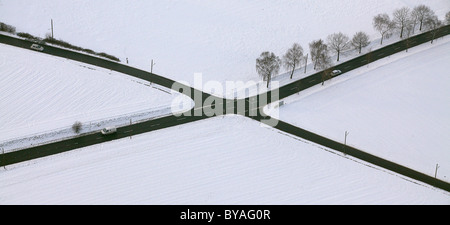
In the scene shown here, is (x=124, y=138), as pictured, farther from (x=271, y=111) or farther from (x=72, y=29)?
(x=72, y=29)

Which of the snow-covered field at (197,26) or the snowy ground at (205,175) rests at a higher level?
the snow-covered field at (197,26)

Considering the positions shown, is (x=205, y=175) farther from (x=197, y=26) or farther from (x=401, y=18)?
(x=401, y=18)

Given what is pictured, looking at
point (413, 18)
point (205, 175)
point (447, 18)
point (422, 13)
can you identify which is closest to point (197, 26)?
point (413, 18)

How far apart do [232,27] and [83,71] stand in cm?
3584

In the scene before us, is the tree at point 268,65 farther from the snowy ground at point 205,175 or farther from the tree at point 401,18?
the tree at point 401,18

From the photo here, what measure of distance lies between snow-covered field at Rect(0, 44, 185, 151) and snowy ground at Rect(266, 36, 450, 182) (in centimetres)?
2379

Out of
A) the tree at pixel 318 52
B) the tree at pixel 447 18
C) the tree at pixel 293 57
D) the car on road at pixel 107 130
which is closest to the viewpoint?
the car on road at pixel 107 130

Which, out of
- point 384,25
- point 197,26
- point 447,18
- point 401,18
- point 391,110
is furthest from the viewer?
point 447,18

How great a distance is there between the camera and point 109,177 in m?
77.6

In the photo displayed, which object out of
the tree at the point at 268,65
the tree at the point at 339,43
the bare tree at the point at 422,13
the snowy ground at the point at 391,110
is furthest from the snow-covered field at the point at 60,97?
the bare tree at the point at 422,13

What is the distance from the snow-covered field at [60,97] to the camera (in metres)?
86.1

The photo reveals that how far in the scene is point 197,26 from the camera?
393 feet

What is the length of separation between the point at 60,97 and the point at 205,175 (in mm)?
29957

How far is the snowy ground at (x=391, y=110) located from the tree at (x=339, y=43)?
663 cm
